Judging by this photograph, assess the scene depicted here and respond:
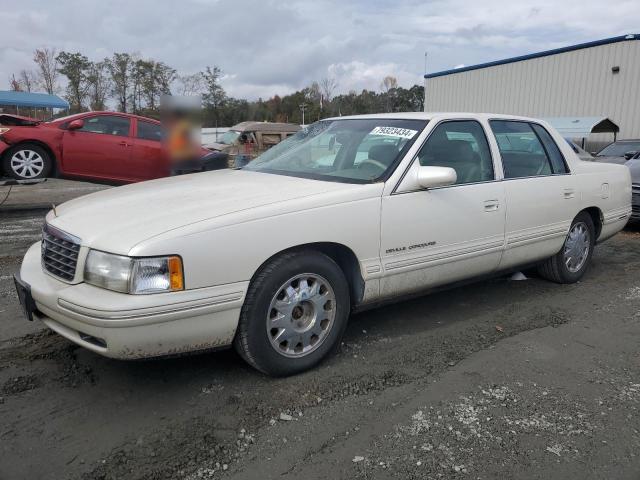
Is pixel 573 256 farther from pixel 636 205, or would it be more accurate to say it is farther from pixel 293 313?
pixel 636 205

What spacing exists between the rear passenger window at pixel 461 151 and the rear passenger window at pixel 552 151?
0.90m

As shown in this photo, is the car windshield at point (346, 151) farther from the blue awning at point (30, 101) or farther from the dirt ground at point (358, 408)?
the blue awning at point (30, 101)

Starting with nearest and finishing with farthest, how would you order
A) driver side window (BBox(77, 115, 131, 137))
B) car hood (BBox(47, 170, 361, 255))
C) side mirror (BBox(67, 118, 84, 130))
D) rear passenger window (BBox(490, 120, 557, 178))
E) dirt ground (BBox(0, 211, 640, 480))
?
dirt ground (BBox(0, 211, 640, 480))
car hood (BBox(47, 170, 361, 255))
rear passenger window (BBox(490, 120, 557, 178))
side mirror (BBox(67, 118, 84, 130))
driver side window (BBox(77, 115, 131, 137))

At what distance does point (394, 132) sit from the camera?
3918mm

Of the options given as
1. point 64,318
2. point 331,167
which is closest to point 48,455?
point 64,318

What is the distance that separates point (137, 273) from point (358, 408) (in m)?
1.32

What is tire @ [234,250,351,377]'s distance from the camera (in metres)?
2.96

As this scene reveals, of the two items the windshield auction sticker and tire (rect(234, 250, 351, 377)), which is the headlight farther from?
the windshield auction sticker

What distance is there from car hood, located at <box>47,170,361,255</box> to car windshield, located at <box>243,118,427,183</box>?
0.21 metres

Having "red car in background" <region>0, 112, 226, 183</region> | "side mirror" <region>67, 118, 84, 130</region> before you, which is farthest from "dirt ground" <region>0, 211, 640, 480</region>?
"side mirror" <region>67, 118, 84, 130</region>

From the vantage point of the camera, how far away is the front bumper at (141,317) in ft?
8.55

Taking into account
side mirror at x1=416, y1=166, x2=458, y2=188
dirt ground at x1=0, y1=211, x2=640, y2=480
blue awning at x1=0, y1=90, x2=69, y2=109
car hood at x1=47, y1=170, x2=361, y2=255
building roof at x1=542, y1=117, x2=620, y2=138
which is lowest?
dirt ground at x1=0, y1=211, x2=640, y2=480

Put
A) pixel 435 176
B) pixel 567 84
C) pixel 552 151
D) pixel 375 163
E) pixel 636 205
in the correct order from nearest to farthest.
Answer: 1. pixel 435 176
2. pixel 375 163
3. pixel 552 151
4. pixel 636 205
5. pixel 567 84

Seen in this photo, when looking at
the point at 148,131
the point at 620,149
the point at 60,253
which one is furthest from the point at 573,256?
the point at 620,149
